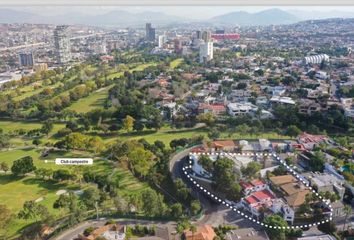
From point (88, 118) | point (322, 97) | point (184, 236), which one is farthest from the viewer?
point (322, 97)

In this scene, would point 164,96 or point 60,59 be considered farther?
point 60,59

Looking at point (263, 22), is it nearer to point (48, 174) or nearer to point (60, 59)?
point (60, 59)

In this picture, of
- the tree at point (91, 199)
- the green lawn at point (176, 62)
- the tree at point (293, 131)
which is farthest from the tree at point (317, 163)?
the green lawn at point (176, 62)

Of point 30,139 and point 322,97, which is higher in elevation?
point 322,97

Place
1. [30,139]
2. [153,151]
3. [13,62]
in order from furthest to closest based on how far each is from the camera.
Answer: [13,62], [30,139], [153,151]

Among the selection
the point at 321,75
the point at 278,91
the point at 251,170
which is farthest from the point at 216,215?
the point at 321,75

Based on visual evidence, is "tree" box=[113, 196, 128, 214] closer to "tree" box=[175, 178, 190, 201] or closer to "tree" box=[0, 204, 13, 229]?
"tree" box=[175, 178, 190, 201]

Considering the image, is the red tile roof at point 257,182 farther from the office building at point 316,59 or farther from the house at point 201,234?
the office building at point 316,59

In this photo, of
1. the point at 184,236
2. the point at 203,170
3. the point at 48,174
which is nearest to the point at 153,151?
the point at 203,170
